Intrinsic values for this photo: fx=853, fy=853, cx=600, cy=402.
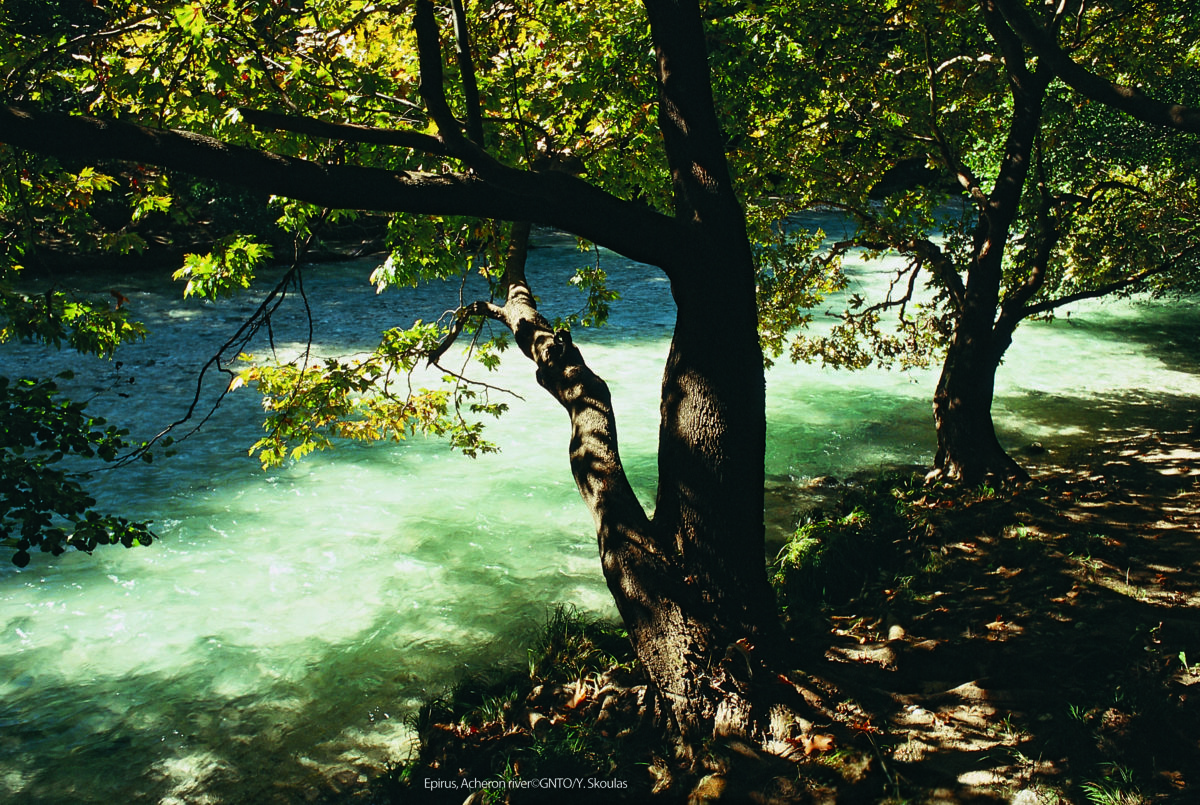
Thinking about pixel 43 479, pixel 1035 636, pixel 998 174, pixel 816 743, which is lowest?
pixel 816 743

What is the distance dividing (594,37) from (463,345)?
10.4 meters

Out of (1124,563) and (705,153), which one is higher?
(705,153)

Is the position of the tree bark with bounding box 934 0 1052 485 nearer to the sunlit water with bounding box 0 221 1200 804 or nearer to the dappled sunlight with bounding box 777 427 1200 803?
the dappled sunlight with bounding box 777 427 1200 803

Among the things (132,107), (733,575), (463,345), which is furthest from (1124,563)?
(463,345)

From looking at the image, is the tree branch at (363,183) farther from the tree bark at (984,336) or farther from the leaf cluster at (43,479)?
the tree bark at (984,336)

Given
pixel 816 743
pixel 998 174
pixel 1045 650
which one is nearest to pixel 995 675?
pixel 1045 650

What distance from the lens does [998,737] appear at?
163 inches

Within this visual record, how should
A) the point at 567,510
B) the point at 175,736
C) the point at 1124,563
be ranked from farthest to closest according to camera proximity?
the point at 567,510, the point at 175,736, the point at 1124,563

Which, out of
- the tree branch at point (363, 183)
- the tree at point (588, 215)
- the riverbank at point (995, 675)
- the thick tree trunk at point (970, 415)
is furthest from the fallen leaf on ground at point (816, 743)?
the thick tree trunk at point (970, 415)

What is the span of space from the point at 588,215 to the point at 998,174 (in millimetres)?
6652

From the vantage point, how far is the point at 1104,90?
5.47m

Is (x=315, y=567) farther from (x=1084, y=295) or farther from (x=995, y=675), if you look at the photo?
(x=1084, y=295)

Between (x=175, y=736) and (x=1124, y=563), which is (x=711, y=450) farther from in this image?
(x=175, y=736)

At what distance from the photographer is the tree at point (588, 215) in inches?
156
